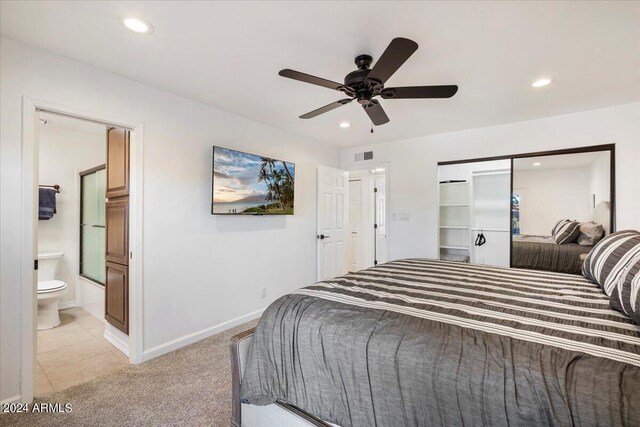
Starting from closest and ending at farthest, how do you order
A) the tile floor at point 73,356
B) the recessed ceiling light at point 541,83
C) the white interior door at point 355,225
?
the tile floor at point 73,356 < the recessed ceiling light at point 541,83 < the white interior door at point 355,225

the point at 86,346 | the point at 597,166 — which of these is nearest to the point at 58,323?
the point at 86,346

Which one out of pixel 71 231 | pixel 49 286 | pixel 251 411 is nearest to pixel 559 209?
pixel 251 411

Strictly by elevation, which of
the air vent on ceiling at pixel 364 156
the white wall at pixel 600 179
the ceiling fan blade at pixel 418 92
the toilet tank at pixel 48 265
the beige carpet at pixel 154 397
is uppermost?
the air vent on ceiling at pixel 364 156

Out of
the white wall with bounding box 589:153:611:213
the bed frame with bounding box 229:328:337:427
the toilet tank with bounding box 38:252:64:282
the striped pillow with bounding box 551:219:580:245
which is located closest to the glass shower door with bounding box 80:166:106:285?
the toilet tank with bounding box 38:252:64:282

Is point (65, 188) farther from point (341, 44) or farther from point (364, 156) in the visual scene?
point (364, 156)

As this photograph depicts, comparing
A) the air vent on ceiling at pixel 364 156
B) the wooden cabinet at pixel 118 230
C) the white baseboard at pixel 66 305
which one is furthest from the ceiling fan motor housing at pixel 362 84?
the white baseboard at pixel 66 305

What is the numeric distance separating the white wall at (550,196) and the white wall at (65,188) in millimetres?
5402

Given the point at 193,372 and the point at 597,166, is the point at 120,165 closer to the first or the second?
the point at 193,372

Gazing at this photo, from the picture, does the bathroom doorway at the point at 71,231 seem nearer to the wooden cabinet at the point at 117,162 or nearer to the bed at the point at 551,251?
the wooden cabinet at the point at 117,162

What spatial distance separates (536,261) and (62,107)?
4.73m

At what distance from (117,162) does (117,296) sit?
1299 mm

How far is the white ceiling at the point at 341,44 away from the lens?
1.57 meters

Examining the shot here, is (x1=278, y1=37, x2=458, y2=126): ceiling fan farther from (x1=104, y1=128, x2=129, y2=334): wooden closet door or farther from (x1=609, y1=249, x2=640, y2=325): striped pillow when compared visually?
(x1=104, y1=128, x2=129, y2=334): wooden closet door

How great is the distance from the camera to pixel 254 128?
3475 mm
